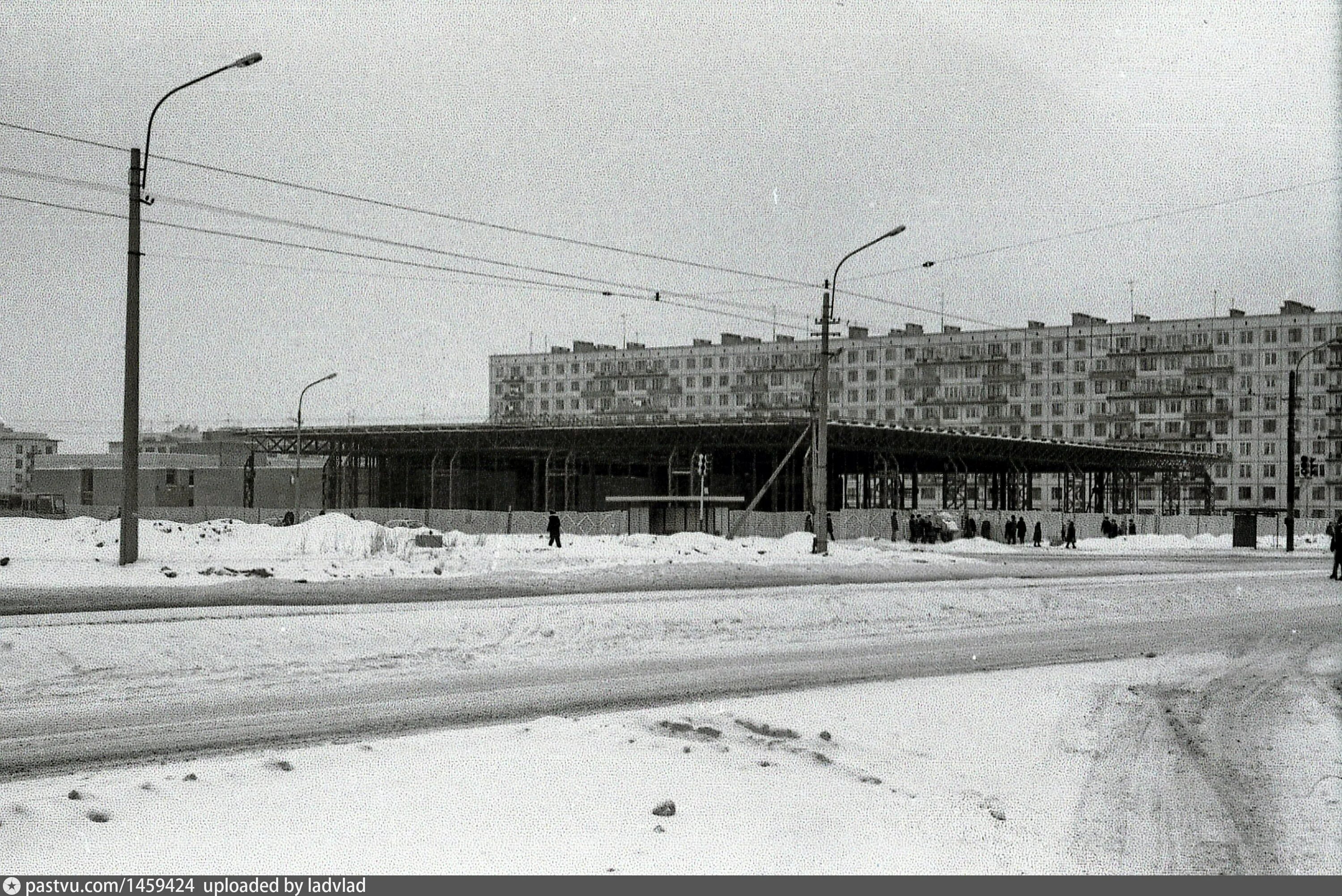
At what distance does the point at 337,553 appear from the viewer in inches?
1353

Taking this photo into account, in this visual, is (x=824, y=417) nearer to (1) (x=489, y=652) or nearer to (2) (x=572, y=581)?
(2) (x=572, y=581)

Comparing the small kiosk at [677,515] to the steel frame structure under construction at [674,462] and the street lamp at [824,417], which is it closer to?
the steel frame structure under construction at [674,462]

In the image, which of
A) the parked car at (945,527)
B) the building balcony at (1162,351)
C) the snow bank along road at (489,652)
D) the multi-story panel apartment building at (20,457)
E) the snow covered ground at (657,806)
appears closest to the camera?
the snow covered ground at (657,806)

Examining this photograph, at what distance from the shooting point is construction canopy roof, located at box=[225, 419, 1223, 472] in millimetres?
63844

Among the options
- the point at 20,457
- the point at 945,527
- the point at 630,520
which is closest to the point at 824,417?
the point at 630,520

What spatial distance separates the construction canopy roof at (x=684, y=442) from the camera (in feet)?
209

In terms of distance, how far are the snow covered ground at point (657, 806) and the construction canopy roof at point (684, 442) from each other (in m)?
48.2

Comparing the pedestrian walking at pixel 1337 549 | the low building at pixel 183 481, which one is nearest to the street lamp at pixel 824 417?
the pedestrian walking at pixel 1337 549

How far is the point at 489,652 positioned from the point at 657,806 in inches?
330

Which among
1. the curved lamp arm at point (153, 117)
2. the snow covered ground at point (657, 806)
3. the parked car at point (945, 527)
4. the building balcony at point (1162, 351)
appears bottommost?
the parked car at point (945, 527)

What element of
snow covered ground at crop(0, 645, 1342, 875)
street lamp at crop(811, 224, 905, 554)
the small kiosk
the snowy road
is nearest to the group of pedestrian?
the small kiosk

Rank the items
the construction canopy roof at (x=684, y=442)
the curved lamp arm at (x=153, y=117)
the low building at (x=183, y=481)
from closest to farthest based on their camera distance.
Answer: the curved lamp arm at (x=153, y=117)
the construction canopy roof at (x=684, y=442)
the low building at (x=183, y=481)

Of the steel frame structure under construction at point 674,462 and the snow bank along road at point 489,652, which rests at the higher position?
the steel frame structure under construction at point 674,462

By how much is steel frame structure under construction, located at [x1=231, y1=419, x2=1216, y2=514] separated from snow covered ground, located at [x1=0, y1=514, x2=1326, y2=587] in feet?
35.7
